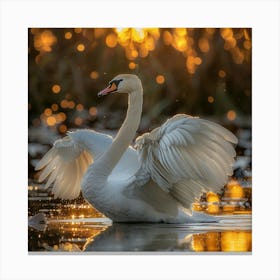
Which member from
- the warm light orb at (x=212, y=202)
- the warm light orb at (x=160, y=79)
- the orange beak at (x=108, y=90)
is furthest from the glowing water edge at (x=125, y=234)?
the warm light orb at (x=160, y=79)

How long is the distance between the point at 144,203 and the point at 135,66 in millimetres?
1280

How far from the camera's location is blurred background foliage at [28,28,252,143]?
13984 millimetres

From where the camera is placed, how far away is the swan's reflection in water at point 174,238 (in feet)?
43.0

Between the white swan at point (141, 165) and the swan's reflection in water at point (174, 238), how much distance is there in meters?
0.19

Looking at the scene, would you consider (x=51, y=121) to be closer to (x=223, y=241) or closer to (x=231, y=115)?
(x=231, y=115)

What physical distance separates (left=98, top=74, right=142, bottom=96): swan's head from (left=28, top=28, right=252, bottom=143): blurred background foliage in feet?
1.07

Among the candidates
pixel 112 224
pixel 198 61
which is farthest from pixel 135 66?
pixel 112 224

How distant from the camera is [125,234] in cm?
1337

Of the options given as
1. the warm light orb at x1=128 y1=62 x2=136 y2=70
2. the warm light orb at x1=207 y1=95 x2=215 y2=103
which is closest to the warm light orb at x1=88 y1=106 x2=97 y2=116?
the warm light orb at x1=128 y1=62 x2=136 y2=70

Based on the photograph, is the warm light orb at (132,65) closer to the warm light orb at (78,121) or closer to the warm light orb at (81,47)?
the warm light orb at (81,47)

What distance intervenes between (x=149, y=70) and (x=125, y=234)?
5.48ft

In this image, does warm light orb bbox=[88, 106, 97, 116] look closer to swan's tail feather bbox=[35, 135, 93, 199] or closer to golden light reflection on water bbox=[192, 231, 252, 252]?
swan's tail feather bbox=[35, 135, 93, 199]

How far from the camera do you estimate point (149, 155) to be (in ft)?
43.9
